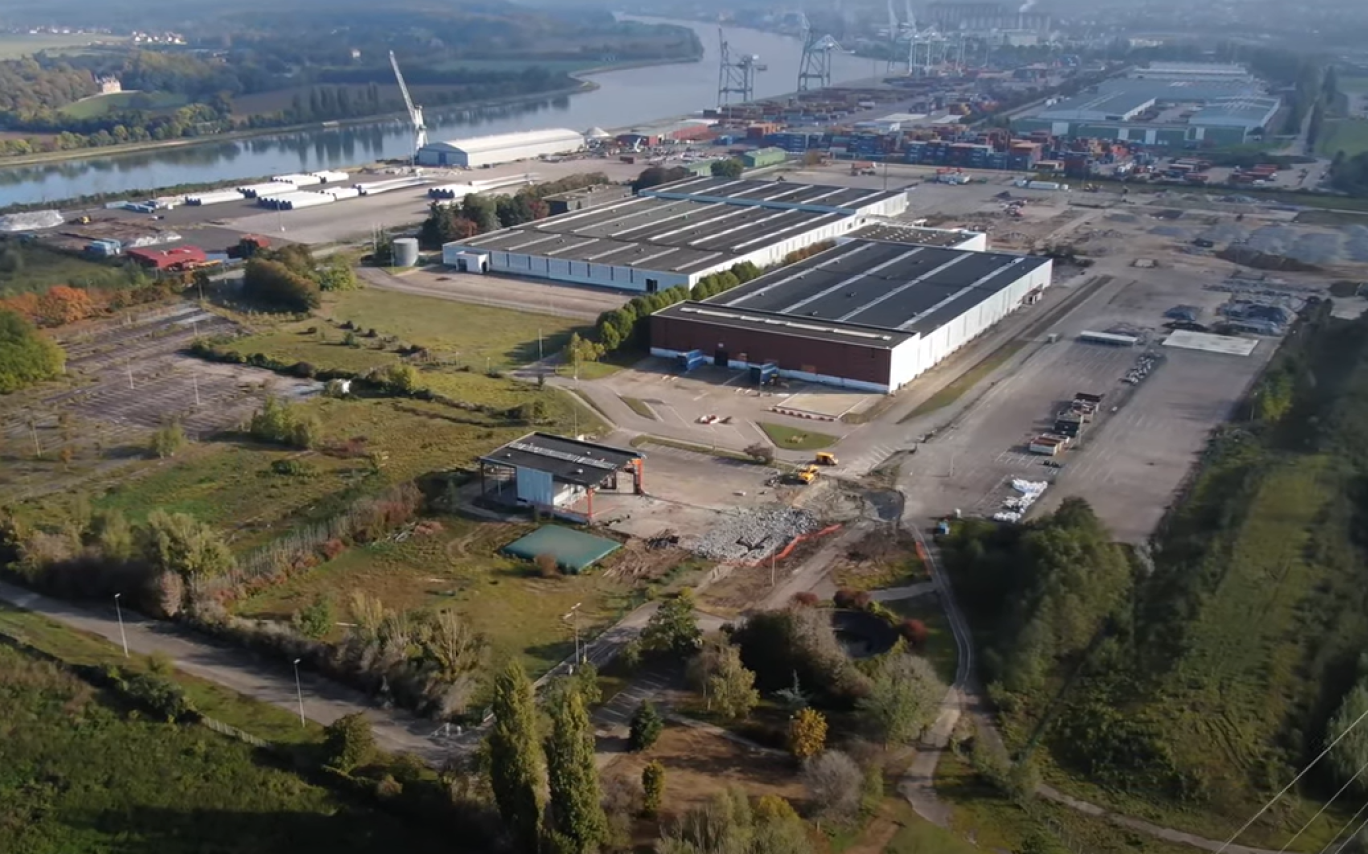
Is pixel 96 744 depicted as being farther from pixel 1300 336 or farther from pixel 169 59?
pixel 169 59

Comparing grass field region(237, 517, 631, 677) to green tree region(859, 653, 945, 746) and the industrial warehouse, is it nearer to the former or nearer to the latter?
green tree region(859, 653, 945, 746)

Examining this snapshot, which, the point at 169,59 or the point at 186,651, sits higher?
the point at 169,59

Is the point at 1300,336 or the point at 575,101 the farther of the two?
the point at 575,101

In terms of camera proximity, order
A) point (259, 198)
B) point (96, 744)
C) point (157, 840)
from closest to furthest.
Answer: point (157, 840)
point (96, 744)
point (259, 198)

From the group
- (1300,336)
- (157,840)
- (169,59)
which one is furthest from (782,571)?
(169,59)

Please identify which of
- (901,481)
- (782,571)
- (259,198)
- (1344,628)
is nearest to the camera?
(1344,628)

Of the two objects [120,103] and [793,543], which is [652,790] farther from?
[120,103]

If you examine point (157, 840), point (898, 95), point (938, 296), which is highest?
point (898, 95)

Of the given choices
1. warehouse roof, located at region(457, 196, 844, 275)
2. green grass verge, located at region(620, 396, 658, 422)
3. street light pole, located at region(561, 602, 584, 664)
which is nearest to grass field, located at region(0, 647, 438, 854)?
street light pole, located at region(561, 602, 584, 664)
